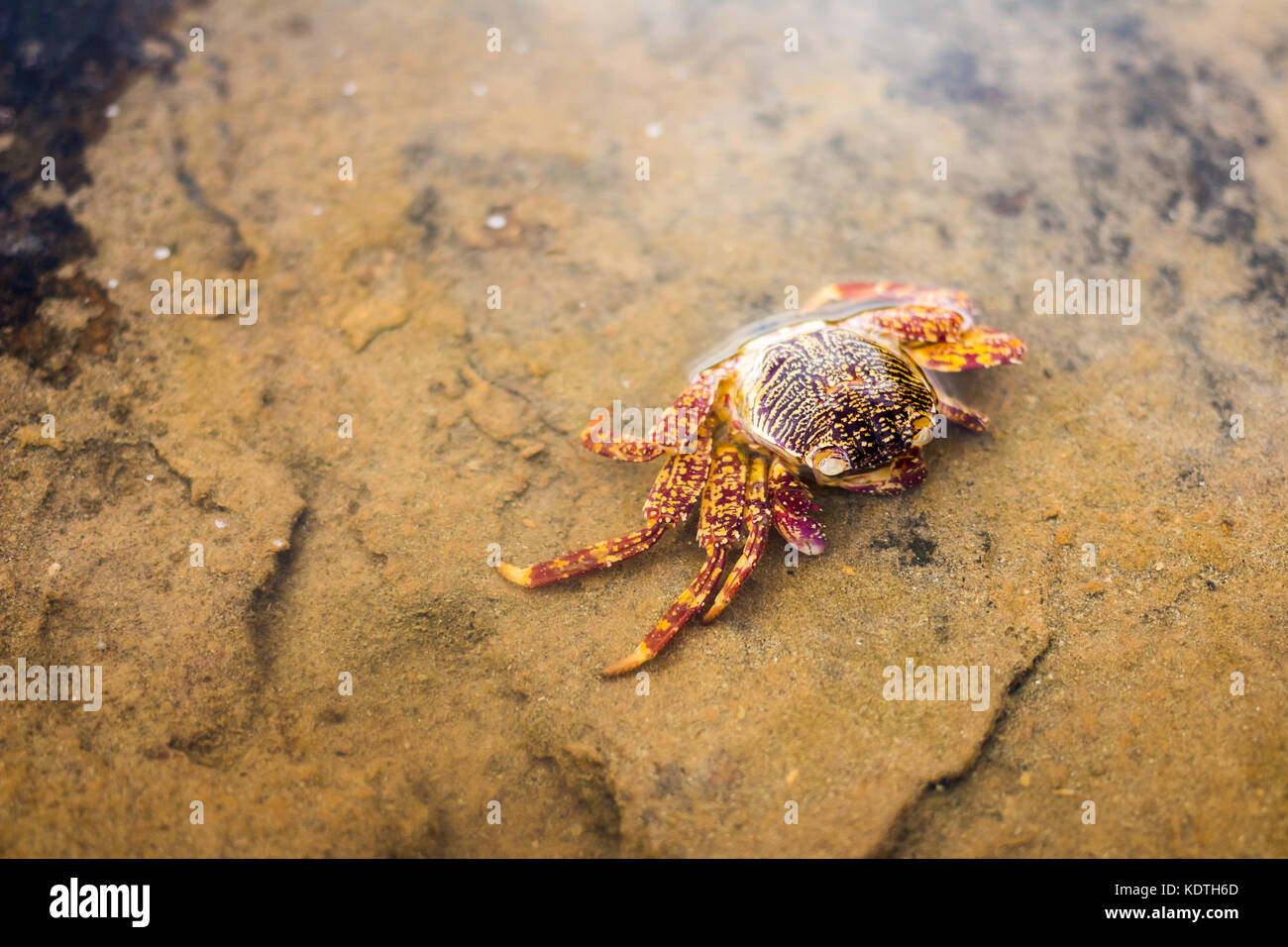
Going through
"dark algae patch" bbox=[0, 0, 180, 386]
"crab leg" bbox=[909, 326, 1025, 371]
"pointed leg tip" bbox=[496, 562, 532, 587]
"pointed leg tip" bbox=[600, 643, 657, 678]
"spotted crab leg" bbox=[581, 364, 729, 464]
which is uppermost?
"dark algae patch" bbox=[0, 0, 180, 386]

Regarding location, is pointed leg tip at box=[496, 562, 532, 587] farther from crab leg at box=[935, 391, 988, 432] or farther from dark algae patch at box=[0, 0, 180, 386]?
dark algae patch at box=[0, 0, 180, 386]

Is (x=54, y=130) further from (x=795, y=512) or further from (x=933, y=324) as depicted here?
(x=933, y=324)

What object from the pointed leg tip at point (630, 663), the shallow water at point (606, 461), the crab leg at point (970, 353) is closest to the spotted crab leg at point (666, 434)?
the shallow water at point (606, 461)

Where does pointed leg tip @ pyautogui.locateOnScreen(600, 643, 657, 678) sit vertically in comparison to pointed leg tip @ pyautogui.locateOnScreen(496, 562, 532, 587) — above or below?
below

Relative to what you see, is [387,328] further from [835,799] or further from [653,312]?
[835,799]

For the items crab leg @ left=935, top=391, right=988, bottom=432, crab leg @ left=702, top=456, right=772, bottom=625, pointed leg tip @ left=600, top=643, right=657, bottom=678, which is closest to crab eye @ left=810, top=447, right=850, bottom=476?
crab leg @ left=702, top=456, right=772, bottom=625

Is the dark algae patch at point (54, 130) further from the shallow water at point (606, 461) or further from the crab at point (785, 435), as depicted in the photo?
the crab at point (785, 435)

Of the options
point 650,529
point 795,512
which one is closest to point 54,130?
point 650,529
